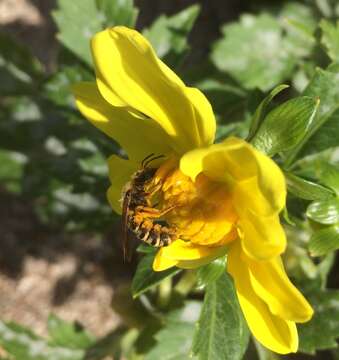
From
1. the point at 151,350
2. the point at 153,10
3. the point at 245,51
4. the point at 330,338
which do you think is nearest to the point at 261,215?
the point at 330,338

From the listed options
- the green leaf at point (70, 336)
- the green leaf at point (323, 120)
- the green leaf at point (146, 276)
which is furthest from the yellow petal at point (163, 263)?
the green leaf at point (70, 336)

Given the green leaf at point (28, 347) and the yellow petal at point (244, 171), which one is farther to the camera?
the green leaf at point (28, 347)

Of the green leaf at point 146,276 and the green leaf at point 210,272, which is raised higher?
the green leaf at point 210,272

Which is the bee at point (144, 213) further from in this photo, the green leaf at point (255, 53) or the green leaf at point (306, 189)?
the green leaf at point (255, 53)

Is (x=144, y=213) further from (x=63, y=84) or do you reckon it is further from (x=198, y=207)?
(x=63, y=84)

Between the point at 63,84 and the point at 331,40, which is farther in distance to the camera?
the point at 63,84

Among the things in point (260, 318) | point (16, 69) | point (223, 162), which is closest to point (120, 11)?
point (16, 69)
